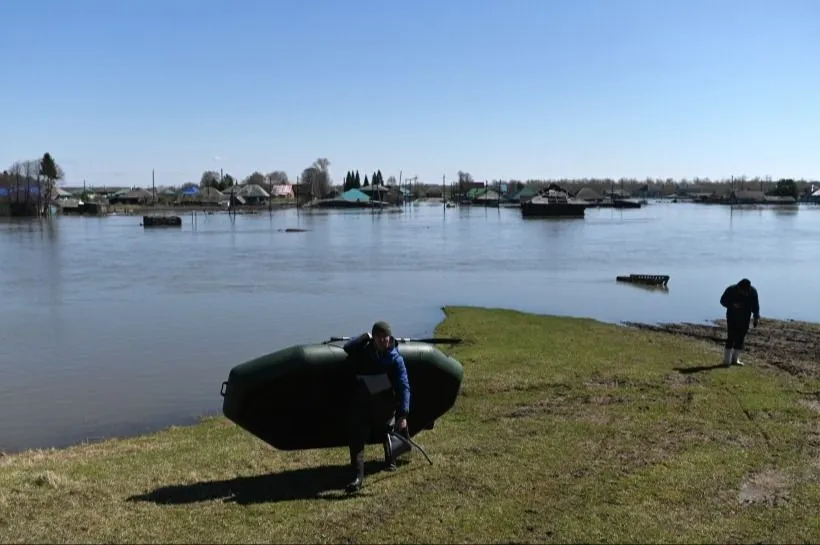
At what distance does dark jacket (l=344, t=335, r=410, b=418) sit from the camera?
7.60 m

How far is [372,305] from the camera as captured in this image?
29750 mm

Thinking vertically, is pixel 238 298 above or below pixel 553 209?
below

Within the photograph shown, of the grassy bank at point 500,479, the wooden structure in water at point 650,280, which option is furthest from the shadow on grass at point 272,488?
the wooden structure in water at point 650,280

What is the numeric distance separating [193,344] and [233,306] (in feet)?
26.1

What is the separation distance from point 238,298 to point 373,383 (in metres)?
25.1

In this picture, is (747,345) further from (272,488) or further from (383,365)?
(272,488)

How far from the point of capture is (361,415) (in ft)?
24.9

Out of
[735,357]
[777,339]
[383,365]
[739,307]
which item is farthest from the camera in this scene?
[777,339]

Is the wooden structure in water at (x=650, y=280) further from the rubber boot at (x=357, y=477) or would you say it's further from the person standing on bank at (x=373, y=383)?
the rubber boot at (x=357, y=477)

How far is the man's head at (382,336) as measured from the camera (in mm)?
7492

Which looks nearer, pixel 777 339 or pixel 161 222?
pixel 777 339

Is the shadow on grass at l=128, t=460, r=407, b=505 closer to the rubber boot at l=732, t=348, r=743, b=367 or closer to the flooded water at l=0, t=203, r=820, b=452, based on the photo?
the flooded water at l=0, t=203, r=820, b=452

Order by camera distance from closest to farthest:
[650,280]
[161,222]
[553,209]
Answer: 1. [650,280]
2. [161,222]
3. [553,209]

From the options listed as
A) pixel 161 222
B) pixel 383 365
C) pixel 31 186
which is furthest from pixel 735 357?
pixel 31 186
